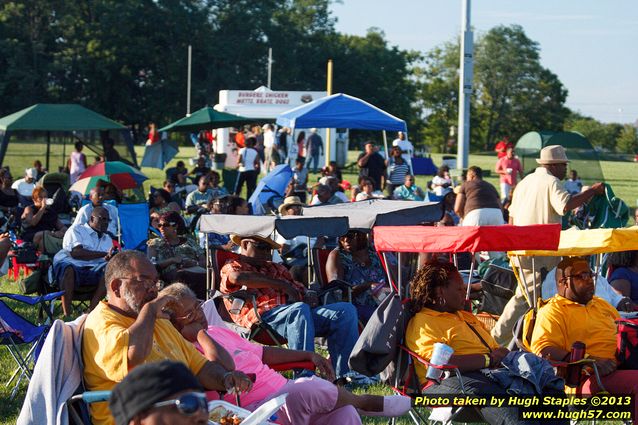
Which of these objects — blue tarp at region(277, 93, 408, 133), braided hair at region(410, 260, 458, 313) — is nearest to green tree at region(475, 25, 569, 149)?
blue tarp at region(277, 93, 408, 133)

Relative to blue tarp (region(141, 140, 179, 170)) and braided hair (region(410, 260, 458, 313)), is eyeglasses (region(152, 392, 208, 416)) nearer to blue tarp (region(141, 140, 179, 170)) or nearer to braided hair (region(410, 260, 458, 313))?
braided hair (region(410, 260, 458, 313))

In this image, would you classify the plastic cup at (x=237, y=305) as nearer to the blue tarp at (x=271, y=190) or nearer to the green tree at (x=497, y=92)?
the blue tarp at (x=271, y=190)

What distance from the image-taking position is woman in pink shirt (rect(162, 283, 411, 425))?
208 inches

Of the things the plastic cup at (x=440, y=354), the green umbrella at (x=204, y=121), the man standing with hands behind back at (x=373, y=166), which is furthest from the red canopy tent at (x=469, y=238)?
the green umbrella at (x=204, y=121)

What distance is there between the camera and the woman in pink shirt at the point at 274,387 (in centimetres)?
528

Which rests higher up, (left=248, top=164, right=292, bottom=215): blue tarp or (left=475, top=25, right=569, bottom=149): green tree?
(left=475, top=25, right=569, bottom=149): green tree

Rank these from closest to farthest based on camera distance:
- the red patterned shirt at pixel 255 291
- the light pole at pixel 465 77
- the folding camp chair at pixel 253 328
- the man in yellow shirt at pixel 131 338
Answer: the man in yellow shirt at pixel 131 338 < the folding camp chair at pixel 253 328 < the red patterned shirt at pixel 255 291 < the light pole at pixel 465 77

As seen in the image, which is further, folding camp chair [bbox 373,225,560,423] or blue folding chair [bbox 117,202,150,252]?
blue folding chair [bbox 117,202,150,252]

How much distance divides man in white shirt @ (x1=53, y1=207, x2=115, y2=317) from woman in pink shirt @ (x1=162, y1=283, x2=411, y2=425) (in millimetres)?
4277

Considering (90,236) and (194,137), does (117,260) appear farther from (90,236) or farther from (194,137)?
(194,137)

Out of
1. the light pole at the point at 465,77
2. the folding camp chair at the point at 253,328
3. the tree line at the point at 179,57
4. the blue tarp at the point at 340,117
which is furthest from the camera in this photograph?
the tree line at the point at 179,57

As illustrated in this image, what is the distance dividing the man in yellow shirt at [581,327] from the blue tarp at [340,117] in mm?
11918

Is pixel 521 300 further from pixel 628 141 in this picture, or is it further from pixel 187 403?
pixel 628 141

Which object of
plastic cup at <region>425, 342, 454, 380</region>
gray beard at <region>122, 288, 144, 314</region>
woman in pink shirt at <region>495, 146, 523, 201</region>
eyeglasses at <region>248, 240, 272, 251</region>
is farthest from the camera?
woman in pink shirt at <region>495, 146, 523, 201</region>
